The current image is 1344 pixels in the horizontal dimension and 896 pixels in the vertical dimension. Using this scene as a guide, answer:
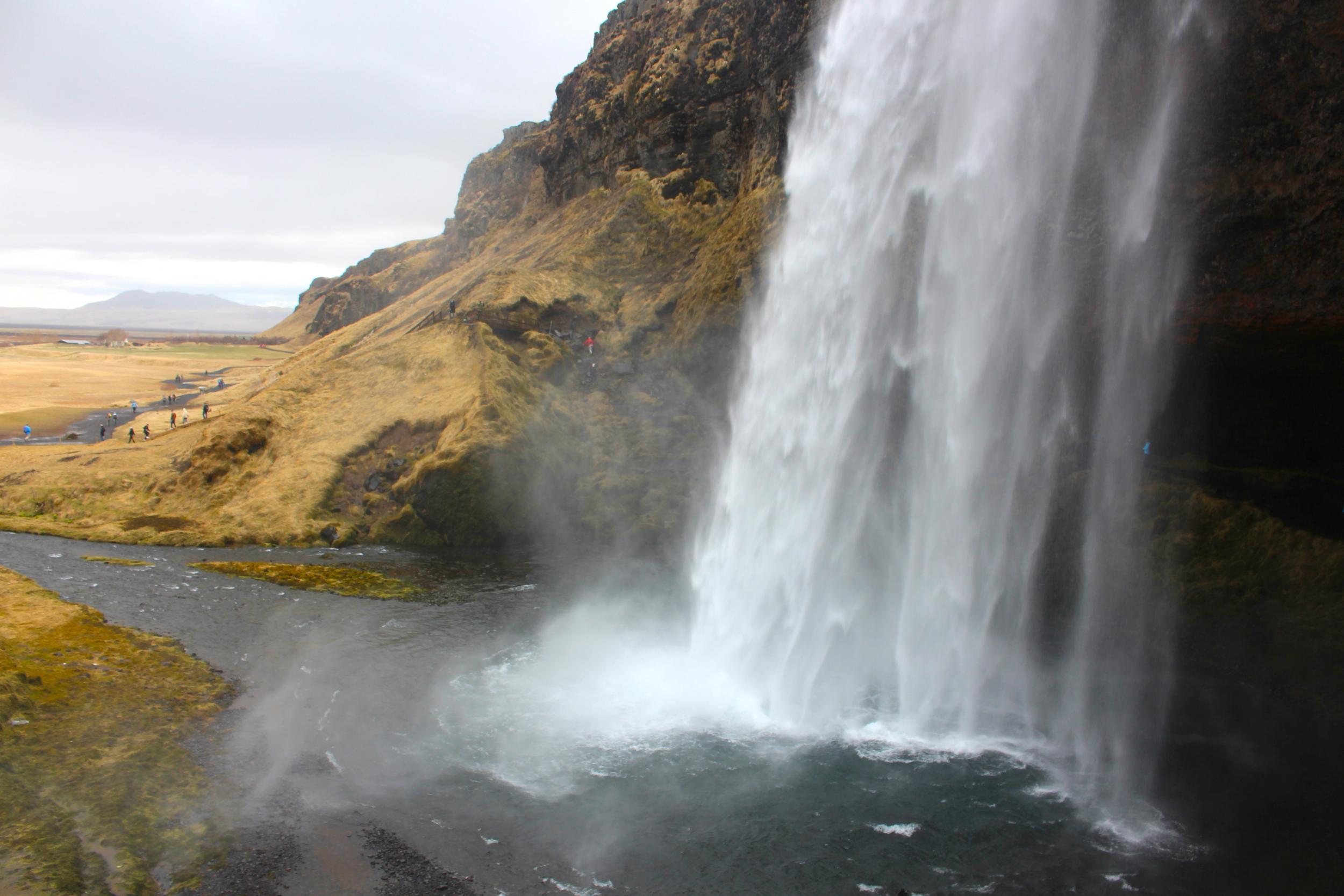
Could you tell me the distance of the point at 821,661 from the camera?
73.9 feet

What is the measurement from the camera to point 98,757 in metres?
16.2

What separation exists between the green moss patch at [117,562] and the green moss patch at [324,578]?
68.7 inches

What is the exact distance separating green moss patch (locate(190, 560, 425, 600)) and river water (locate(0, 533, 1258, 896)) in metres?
2.90

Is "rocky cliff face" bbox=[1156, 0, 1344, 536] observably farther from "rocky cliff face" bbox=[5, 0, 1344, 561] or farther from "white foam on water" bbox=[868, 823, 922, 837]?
"white foam on water" bbox=[868, 823, 922, 837]

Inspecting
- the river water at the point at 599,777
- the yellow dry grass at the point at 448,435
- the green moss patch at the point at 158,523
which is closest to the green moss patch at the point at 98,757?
the river water at the point at 599,777

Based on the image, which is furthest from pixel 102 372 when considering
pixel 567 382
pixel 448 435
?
pixel 448 435

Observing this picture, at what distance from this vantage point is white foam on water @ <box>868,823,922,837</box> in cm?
1524

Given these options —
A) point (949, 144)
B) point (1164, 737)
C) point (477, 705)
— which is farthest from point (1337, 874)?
point (949, 144)

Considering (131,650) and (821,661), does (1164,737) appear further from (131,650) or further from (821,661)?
(131,650)

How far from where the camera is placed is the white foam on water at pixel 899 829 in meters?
15.2

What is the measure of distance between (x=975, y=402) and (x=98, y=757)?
21.9 metres

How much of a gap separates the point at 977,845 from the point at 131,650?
21.0 m

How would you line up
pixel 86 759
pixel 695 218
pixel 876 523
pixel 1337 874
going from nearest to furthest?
pixel 1337 874, pixel 86 759, pixel 876 523, pixel 695 218

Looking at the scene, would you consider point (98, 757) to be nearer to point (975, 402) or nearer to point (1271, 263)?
point (975, 402)
